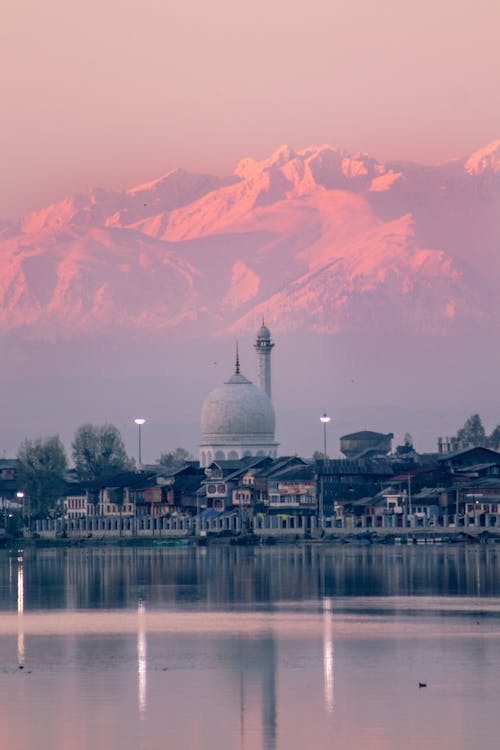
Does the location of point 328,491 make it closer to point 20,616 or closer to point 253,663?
point 20,616

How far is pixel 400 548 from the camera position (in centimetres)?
12962

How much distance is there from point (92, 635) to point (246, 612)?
9.70m

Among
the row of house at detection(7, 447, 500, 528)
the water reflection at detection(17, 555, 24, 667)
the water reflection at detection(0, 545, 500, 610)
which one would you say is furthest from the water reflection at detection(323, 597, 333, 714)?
the row of house at detection(7, 447, 500, 528)

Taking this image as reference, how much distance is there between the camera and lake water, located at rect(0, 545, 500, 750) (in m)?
32.7

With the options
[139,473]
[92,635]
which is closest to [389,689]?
[92,635]

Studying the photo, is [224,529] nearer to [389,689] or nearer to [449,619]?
[449,619]

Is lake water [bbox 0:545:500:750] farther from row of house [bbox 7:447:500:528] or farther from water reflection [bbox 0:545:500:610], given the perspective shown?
row of house [bbox 7:447:500:528]

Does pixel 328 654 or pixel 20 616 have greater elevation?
pixel 20 616

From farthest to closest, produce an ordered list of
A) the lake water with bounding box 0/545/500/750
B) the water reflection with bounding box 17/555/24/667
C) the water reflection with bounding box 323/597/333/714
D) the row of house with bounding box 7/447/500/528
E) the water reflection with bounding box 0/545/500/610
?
the row of house with bounding box 7/447/500/528 < the water reflection with bounding box 0/545/500/610 < the water reflection with bounding box 17/555/24/667 < the water reflection with bounding box 323/597/333/714 < the lake water with bounding box 0/545/500/750

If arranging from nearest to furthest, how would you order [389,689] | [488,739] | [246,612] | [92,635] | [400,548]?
[488,739], [389,689], [92,635], [246,612], [400,548]

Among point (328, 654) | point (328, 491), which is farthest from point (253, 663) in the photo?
point (328, 491)

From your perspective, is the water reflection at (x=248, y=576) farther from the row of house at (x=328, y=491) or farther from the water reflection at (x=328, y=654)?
the row of house at (x=328, y=491)

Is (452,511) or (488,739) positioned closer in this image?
(488,739)

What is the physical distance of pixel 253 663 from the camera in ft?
142
